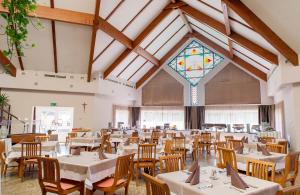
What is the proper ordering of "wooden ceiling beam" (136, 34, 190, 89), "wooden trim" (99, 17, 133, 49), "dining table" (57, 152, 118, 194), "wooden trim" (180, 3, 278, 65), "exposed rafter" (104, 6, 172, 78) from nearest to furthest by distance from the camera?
"dining table" (57, 152, 118, 194) → "wooden trim" (180, 3, 278, 65) → "wooden trim" (99, 17, 133, 49) → "exposed rafter" (104, 6, 172, 78) → "wooden ceiling beam" (136, 34, 190, 89)

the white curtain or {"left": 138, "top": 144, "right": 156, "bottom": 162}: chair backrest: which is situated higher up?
the white curtain

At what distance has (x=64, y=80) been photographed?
11164 mm

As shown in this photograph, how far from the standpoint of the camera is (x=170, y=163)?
128 inches

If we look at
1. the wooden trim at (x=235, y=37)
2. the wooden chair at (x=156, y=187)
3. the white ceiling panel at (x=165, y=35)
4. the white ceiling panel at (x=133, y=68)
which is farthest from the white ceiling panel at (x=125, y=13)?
the wooden chair at (x=156, y=187)

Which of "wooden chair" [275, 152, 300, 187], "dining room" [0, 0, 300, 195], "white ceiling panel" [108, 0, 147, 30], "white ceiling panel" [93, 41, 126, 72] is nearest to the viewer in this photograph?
"wooden chair" [275, 152, 300, 187]

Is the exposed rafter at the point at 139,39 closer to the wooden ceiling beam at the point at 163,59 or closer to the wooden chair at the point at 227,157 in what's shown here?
the wooden ceiling beam at the point at 163,59

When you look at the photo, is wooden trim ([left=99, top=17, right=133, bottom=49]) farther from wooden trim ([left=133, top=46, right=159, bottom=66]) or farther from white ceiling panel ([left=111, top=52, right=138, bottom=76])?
white ceiling panel ([left=111, top=52, right=138, bottom=76])

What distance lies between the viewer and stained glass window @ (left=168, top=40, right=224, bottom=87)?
510 inches

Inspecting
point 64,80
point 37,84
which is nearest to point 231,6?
point 64,80

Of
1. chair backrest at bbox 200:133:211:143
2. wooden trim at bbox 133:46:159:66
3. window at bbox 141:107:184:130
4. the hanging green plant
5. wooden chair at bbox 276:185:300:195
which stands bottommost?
chair backrest at bbox 200:133:211:143

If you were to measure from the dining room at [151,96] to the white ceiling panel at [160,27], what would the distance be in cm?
7

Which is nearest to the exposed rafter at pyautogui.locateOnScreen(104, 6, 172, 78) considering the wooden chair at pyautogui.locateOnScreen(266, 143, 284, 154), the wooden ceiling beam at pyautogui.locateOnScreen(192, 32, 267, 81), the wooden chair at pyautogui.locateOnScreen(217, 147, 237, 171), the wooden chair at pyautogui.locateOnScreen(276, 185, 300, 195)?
the wooden ceiling beam at pyautogui.locateOnScreen(192, 32, 267, 81)

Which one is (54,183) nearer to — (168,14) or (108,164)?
(108,164)

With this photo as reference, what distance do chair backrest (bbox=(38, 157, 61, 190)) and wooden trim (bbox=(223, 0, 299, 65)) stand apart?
632 centimetres
